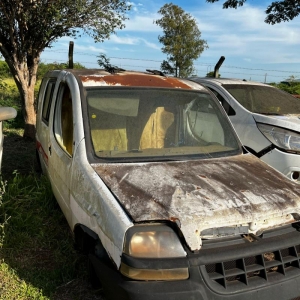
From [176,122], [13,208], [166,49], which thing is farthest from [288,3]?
[13,208]

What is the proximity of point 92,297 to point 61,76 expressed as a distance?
2.36 meters

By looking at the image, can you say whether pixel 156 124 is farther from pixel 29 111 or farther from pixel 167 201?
pixel 29 111

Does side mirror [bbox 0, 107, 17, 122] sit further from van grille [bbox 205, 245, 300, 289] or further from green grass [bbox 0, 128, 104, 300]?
van grille [bbox 205, 245, 300, 289]

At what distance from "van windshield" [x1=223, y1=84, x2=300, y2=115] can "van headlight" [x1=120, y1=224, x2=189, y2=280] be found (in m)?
3.76

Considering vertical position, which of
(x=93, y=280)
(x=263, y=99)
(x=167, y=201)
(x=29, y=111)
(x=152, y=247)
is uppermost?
(x=263, y=99)

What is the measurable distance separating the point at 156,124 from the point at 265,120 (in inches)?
84.0

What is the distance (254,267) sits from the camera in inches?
84.7

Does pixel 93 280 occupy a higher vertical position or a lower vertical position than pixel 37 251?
higher

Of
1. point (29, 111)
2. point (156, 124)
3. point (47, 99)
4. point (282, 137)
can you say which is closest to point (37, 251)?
point (156, 124)

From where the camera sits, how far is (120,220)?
210 centimetres

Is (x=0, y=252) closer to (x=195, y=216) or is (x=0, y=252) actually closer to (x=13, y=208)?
(x=13, y=208)

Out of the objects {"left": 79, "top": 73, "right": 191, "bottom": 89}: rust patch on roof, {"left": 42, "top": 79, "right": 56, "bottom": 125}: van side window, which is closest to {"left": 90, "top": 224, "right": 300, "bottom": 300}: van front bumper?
{"left": 79, "top": 73, "right": 191, "bottom": 89}: rust patch on roof

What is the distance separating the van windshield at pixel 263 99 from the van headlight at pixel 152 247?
3.76m

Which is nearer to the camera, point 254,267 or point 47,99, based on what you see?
point 254,267
